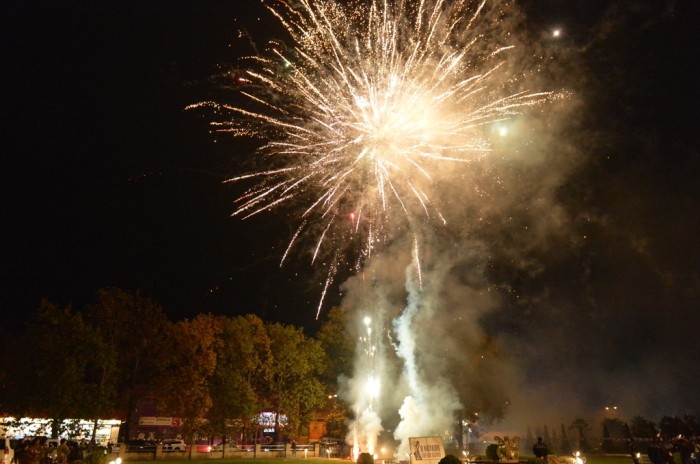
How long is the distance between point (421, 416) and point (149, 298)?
21454 mm

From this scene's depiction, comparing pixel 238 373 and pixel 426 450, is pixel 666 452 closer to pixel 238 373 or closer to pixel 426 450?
pixel 426 450

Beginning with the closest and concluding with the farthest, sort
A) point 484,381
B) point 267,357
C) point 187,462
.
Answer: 1. point 187,462
2. point 267,357
3. point 484,381

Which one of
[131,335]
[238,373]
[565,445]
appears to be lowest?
[565,445]

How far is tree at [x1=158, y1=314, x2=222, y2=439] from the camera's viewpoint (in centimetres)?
3456

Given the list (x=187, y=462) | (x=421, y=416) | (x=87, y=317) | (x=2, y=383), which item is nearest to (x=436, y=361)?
(x=421, y=416)

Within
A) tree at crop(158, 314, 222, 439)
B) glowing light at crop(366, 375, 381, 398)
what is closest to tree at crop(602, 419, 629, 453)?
glowing light at crop(366, 375, 381, 398)

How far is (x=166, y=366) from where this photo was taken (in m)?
35.4

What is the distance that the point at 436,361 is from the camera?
4262cm

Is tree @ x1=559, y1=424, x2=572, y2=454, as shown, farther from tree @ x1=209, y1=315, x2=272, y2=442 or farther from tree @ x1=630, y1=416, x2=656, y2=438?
tree @ x1=209, y1=315, x2=272, y2=442

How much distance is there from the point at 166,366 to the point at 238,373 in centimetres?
515

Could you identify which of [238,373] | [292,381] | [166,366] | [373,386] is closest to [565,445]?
[373,386]

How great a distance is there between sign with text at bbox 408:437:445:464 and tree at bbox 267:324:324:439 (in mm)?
21218

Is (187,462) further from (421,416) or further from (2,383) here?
(421,416)

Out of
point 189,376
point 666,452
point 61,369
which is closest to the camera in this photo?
point 666,452
